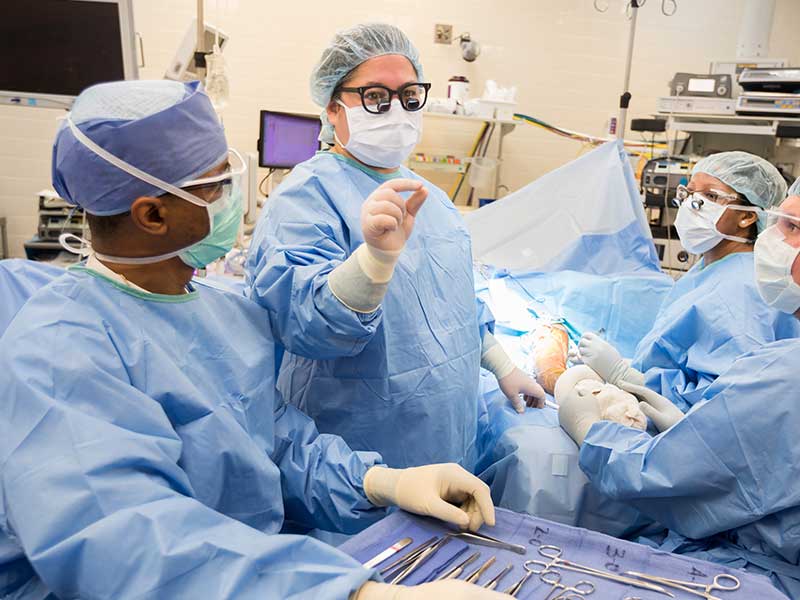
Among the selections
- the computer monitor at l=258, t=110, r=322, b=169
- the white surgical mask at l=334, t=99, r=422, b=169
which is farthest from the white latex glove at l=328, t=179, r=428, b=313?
the computer monitor at l=258, t=110, r=322, b=169

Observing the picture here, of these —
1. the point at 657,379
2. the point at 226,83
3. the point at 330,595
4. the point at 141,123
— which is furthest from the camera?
the point at 226,83

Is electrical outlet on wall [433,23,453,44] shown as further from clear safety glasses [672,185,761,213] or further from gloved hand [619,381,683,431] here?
gloved hand [619,381,683,431]

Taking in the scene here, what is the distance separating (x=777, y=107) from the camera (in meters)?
3.56

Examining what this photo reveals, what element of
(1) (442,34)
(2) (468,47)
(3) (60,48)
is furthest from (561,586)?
(1) (442,34)

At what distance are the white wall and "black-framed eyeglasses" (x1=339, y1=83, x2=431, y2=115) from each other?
138 inches

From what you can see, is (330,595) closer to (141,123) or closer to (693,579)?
(693,579)

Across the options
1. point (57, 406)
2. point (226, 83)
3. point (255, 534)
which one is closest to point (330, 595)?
point (255, 534)

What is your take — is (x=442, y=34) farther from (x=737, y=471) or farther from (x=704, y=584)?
(x=704, y=584)

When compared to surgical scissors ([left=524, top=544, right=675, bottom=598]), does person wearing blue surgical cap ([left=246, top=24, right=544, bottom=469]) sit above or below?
above

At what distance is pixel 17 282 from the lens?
1226 millimetres

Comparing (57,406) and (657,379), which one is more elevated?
(57,406)

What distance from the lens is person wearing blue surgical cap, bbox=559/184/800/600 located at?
1246 millimetres

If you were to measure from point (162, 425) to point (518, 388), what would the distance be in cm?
120

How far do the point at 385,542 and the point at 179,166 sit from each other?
0.62 metres
